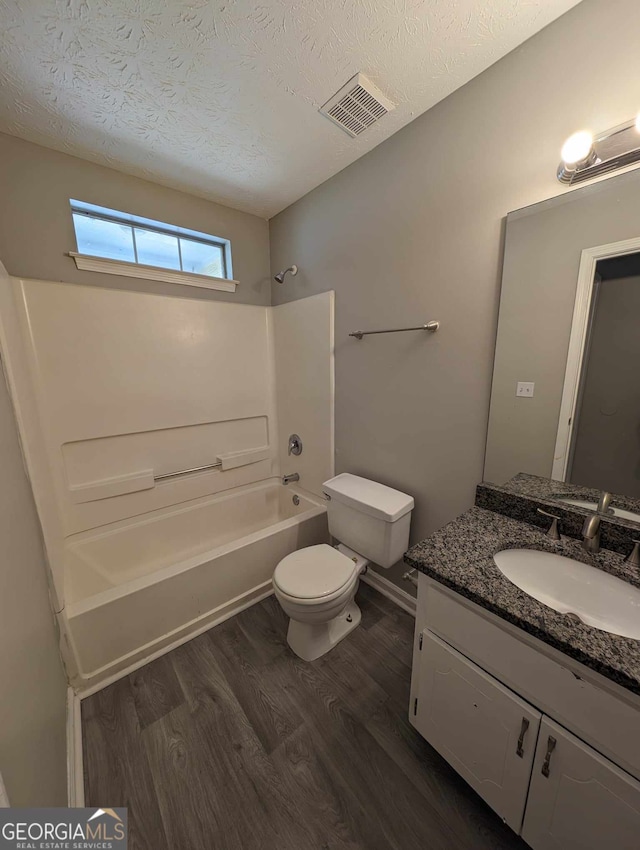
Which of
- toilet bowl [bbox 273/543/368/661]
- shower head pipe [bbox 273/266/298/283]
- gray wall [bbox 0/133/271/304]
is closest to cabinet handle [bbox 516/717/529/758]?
toilet bowl [bbox 273/543/368/661]

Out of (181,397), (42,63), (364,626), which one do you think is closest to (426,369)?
(364,626)

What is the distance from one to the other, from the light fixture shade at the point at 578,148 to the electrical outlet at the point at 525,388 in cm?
71

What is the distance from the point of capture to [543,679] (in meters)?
0.72

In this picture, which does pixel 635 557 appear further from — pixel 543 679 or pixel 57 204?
pixel 57 204

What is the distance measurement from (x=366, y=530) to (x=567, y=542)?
860 millimetres

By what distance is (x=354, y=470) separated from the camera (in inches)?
77.6

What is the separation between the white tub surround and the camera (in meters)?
1.45

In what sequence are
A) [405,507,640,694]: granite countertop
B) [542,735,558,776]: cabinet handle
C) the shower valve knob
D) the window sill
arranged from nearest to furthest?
[405,507,640,694]: granite countertop
[542,735,558,776]: cabinet handle
the window sill
the shower valve knob

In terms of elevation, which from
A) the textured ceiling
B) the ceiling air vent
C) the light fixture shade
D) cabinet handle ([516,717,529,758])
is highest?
the textured ceiling

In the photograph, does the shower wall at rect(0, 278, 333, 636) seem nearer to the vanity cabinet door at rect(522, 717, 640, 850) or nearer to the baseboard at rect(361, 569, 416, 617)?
the baseboard at rect(361, 569, 416, 617)

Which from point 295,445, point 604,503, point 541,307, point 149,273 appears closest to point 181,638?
point 295,445

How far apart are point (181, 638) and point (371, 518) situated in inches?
46.0

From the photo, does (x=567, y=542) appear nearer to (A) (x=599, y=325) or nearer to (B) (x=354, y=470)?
(A) (x=599, y=325)

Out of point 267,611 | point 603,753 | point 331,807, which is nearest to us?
point 603,753
